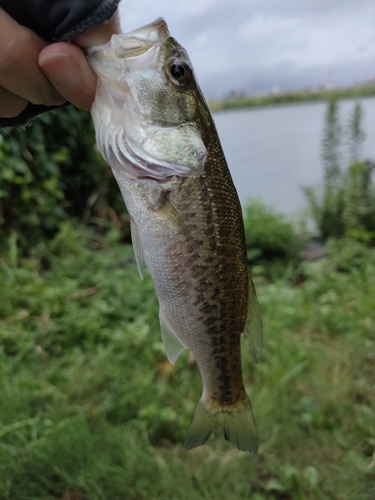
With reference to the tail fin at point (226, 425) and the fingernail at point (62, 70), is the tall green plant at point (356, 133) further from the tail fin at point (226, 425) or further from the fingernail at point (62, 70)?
the fingernail at point (62, 70)

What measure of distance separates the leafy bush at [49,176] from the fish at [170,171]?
2.42 meters

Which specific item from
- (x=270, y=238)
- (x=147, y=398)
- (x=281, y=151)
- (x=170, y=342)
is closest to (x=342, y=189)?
(x=270, y=238)

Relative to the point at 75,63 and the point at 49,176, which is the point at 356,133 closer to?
the point at 49,176

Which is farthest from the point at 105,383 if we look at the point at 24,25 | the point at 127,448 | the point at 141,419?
the point at 24,25

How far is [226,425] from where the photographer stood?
4.37 feet

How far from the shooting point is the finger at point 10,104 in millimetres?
1158

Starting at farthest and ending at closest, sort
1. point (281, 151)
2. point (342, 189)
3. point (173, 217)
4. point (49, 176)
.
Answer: point (281, 151), point (342, 189), point (49, 176), point (173, 217)

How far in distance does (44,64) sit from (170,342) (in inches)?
32.2

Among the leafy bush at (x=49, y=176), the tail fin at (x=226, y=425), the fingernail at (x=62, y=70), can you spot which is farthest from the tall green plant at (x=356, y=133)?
the fingernail at (x=62, y=70)

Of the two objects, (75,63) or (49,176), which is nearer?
(75,63)

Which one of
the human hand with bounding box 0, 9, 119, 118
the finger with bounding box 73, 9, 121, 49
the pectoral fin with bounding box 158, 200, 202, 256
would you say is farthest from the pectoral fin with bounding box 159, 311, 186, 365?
the finger with bounding box 73, 9, 121, 49

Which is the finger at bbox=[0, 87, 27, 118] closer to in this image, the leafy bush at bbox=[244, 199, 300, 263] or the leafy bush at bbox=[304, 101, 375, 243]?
the leafy bush at bbox=[244, 199, 300, 263]

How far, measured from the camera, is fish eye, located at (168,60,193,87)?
3.61 feet

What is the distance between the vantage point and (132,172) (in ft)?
3.61
